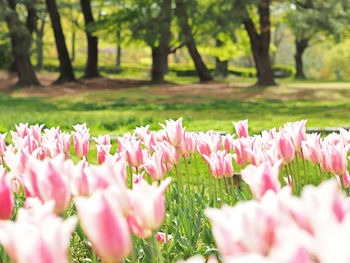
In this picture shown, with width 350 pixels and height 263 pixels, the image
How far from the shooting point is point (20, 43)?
73.3ft

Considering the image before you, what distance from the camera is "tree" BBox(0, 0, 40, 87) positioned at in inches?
811

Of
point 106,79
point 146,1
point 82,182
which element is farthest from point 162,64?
point 82,182

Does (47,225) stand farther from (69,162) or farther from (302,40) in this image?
(302,40)

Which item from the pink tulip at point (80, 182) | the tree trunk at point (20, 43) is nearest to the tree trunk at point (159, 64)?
the tree trunk at point (20, 43)

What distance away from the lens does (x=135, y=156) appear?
2.48m

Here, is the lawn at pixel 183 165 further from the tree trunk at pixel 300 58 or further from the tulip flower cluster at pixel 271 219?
the tree trunk at pixel 300 58

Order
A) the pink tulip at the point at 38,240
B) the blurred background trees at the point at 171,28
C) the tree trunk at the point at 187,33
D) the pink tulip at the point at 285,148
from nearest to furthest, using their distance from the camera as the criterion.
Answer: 1. the pink tulip at the point at 38,240
2. the pink tulip at the point at 285,148
3. the tree trunk at the point at 187,33
4. the blurred background trees at the point at 171,28

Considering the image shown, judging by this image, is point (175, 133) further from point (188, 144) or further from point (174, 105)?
point (174, 105)

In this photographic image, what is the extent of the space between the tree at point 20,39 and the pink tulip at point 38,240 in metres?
21.1

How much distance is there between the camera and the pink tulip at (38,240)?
0.88 m

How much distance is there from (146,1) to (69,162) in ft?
55.1

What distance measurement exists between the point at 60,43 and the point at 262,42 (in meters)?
11.7

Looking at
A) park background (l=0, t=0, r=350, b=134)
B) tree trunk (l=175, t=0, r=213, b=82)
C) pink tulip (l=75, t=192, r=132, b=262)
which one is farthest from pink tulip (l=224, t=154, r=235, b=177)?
tree trunk (l=175, t=0, r=213, b=82)

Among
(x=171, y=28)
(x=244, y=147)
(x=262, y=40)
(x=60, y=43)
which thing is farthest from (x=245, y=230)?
(x=60, y=43)
